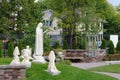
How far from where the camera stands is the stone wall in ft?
48.5

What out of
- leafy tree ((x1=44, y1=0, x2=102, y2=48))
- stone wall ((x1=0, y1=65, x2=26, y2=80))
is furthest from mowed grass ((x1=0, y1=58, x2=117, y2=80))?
leafy tree ((x1=44, y1=0, x2=102, y2=48))

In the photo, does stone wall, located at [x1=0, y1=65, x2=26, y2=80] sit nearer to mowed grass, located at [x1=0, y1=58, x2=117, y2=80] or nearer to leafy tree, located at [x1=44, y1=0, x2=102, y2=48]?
mowed grass, located at [x1=0, y1=58, x2=117, y2=80]

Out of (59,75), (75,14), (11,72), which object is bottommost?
(59,75)

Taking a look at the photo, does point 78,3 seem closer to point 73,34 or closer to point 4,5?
point 73,34

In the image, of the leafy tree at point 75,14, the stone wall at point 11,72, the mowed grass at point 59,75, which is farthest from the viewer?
the leafy tree at point 75,14

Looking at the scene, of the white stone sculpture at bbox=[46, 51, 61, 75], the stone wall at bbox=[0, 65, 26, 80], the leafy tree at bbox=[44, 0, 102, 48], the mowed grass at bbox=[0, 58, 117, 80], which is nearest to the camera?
the stone wall at bbox=[0, 65, 26, 80]

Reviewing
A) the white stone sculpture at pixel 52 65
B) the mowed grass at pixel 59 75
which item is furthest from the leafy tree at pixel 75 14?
the white stone sculpture at pixel 52 65

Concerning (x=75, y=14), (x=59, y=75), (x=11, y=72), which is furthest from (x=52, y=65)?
(x=75, y=14)

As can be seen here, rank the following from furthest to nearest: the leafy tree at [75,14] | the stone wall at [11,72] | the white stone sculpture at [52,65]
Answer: the leafy tree at [75,14], the white stone sculpture at [52,65], the stone wall at [11,72]

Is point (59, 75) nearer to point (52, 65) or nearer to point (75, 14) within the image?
point (52, 65)

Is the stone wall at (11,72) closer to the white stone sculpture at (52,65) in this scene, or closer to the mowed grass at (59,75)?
the mowed grass at (59,75)

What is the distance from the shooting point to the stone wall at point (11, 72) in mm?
14773

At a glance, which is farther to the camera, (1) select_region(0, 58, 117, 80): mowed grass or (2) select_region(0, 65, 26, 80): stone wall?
(1) select_region(0, 58, 117, 80): mowed grass

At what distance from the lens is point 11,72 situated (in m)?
14.9
